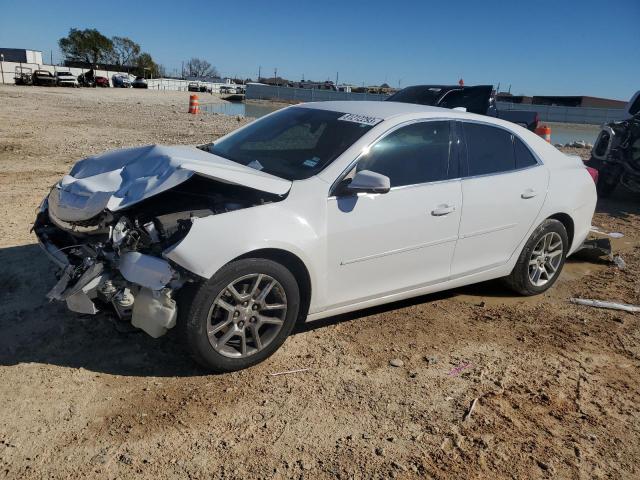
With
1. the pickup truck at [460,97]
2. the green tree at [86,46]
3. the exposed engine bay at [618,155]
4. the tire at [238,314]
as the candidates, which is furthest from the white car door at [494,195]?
the green tree at [86,46]

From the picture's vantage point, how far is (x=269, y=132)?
4.61 metres

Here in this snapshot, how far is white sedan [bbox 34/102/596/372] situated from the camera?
3156 mm

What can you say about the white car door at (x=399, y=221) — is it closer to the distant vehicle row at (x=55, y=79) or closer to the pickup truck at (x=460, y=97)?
the pickup truck at (x=460, y=97)

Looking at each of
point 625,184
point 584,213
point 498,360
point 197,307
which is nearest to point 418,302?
point 498,360

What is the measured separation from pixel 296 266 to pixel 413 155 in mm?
1310

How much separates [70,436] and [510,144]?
13.0ft

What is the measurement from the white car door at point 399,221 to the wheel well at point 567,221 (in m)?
1.42

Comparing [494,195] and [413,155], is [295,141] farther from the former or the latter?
[494,195]

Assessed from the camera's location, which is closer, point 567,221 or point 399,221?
point 399,221

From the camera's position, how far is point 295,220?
3.43 metres

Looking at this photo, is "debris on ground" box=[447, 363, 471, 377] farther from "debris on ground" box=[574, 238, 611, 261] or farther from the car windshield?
"debris on ground" box=[574, 238, 611, 261]

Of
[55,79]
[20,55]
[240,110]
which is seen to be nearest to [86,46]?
[20,55]

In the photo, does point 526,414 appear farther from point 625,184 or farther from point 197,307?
point 625,184

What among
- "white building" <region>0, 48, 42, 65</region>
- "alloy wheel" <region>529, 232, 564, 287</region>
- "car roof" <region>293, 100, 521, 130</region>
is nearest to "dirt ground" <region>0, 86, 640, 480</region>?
"alloy wheel" <region>529, 232, 564, 287</region>
